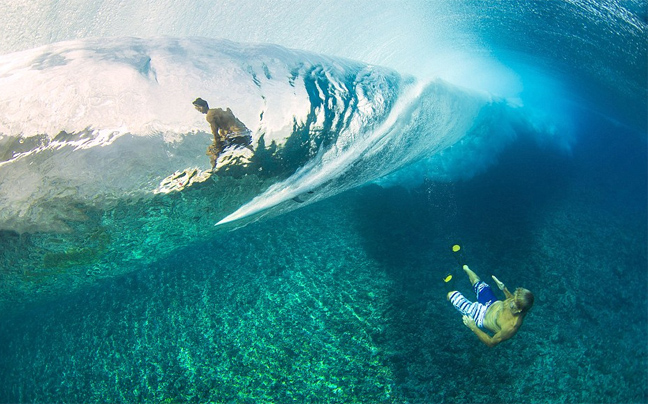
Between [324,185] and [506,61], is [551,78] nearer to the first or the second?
[506,61]

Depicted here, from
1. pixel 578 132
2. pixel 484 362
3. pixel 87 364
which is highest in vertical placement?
pixel 578 132

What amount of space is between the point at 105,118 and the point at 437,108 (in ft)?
19.4

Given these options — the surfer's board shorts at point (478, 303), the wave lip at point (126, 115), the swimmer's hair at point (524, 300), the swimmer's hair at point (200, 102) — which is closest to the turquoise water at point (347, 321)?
the surfer's board shorts at point (478, 303)

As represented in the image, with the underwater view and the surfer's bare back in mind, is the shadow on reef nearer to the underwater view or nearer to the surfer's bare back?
the underwater view

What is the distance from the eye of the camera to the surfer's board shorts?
3273mm

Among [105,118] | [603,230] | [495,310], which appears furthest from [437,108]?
[105,118]

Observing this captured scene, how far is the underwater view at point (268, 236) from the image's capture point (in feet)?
9.28

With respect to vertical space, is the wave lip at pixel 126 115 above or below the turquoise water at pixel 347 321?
above

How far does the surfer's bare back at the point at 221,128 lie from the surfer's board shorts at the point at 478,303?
3.00m

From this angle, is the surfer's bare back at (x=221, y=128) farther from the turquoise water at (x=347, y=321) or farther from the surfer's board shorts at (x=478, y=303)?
the surfer's board shorts at (x=478, y=303)

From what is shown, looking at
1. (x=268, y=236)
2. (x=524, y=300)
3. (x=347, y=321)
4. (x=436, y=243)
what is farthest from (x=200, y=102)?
(x=436, y=243)

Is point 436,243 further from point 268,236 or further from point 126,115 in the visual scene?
point 126,115

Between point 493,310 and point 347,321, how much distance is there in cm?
158

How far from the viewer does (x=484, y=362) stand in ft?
11.1
